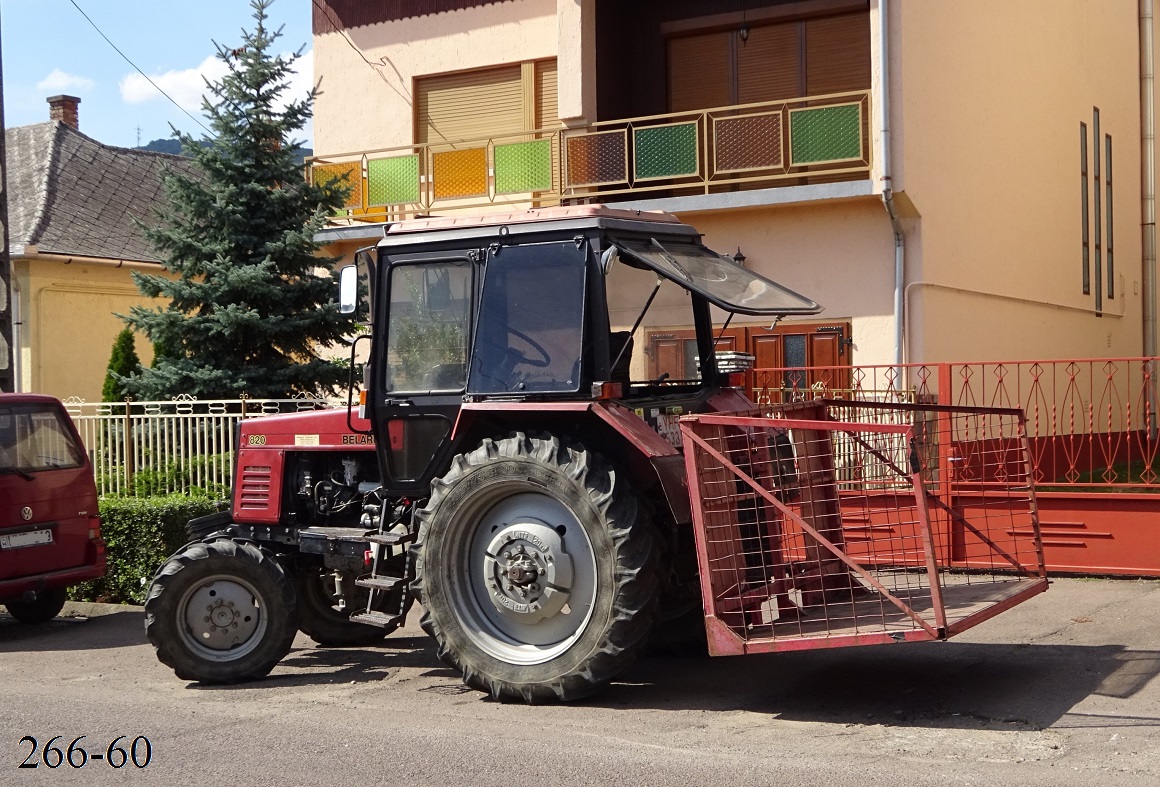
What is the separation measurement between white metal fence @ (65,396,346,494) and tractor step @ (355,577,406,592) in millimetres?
6436

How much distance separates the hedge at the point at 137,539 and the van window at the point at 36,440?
1258 mm

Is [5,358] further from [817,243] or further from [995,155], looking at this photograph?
[995,155]

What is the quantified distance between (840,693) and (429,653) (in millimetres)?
3151

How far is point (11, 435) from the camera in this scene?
37.7 feet

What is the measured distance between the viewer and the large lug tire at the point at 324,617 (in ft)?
31.8

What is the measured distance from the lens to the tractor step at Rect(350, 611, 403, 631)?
8391 mm

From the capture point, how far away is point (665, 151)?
17.0 meters

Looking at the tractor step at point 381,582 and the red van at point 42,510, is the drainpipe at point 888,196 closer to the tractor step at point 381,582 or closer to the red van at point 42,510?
the tractor step at point 381,582

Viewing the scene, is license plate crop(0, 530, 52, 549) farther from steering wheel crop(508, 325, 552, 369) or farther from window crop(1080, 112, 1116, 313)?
window crop(1080, 112, 1116, 313)

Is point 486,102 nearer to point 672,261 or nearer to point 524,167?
point 524,167

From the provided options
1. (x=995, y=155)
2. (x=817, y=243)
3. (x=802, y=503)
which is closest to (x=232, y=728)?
(x=802, y=503)

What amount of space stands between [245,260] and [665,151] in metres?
5.32

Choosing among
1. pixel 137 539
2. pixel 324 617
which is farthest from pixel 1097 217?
pixel 324 617

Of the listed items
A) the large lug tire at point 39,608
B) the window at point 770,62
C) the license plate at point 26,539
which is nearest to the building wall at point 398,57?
the window at point 770,62
